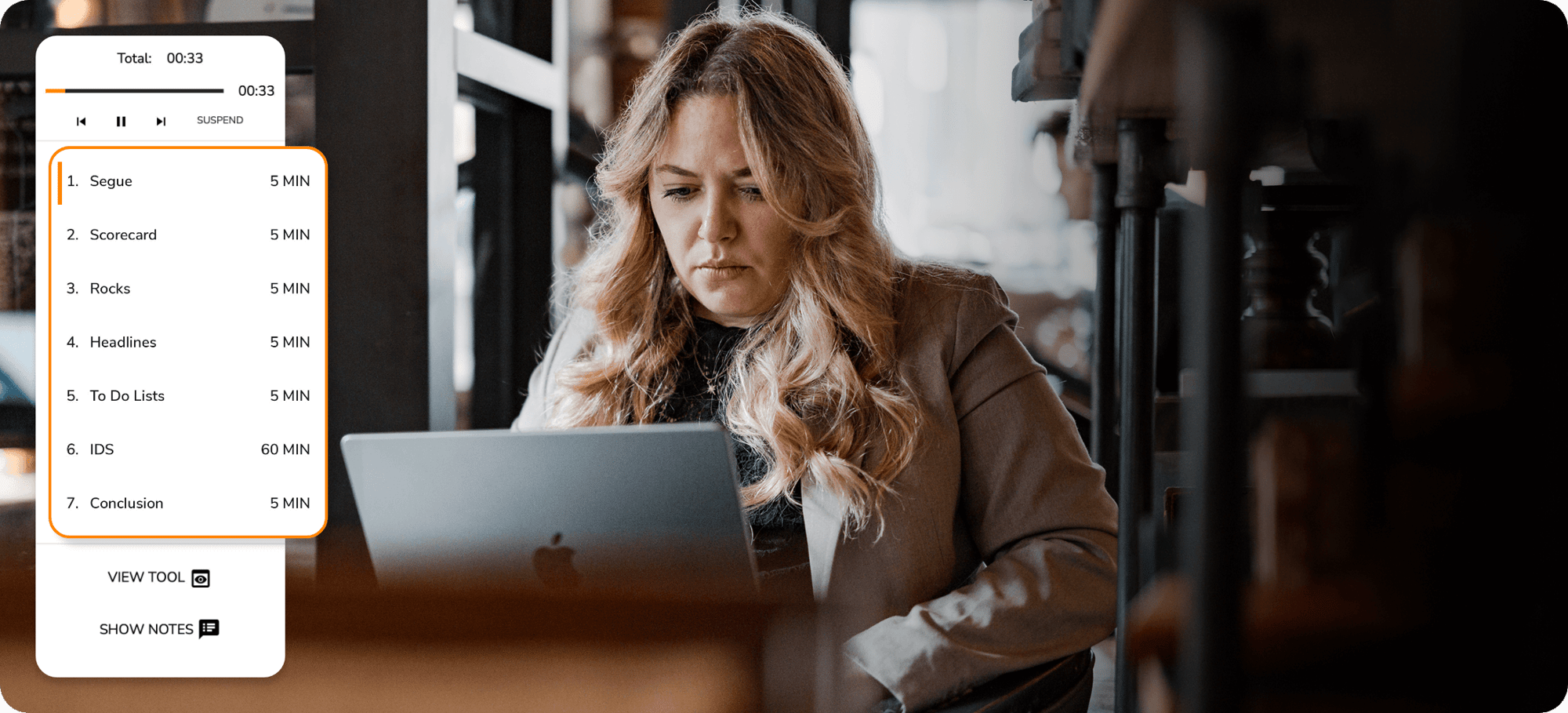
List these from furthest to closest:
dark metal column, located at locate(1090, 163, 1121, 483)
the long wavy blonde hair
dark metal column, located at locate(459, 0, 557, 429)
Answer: dark metal column, located at locate(459, 0, 557, 429) → dark metal column, located at locate(1090, 163, 1121, 483) → the long wavy blonde hair

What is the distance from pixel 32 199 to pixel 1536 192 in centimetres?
83

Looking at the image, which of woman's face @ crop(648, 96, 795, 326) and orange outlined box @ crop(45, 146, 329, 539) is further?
woman's face @ crop(648, 96, 795, 326)

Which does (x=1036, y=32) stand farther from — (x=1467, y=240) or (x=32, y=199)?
(x=32, y=199)

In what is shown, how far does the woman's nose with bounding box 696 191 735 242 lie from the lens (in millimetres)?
856

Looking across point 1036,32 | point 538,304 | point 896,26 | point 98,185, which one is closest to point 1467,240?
point 1036,32

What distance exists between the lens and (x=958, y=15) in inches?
28.9

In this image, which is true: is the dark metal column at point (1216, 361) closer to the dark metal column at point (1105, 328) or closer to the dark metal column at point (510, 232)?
the dark metal column at point (1105, 328)

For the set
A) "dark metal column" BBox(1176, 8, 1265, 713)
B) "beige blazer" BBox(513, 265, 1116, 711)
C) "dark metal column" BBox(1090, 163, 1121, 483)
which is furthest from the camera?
"dark metal column" BBox(1090, 163, 1121, 483)

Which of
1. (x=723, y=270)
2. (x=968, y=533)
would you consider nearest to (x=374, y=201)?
(x=723, y=270)

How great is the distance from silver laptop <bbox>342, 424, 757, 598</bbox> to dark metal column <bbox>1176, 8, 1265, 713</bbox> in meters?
0.30

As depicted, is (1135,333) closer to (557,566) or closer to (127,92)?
(557,566)

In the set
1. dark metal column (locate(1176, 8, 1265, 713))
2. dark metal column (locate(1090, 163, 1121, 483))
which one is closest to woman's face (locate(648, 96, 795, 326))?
dark metal column (locate(1090, 163, 1121, 483))

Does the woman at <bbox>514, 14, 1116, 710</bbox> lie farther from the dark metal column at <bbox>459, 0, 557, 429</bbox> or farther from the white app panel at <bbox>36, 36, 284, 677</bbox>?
the white app panel at <bbox>36, 36, 284, 677</bbox>

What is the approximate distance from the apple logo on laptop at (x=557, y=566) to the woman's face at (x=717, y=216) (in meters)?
0.38
